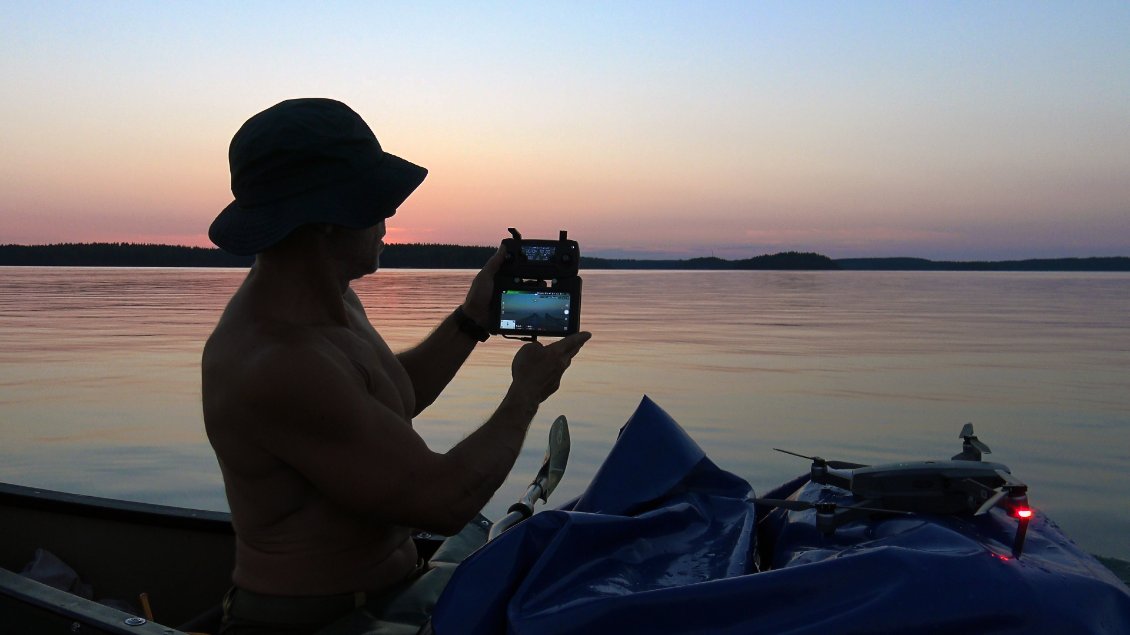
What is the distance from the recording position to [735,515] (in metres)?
2.48

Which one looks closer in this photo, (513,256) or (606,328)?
(513,256)

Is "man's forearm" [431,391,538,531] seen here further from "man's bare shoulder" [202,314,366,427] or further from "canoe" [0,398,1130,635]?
"man's bare shoulder" [202,314,366,427]

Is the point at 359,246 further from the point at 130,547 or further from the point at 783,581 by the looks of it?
the point at 130,547

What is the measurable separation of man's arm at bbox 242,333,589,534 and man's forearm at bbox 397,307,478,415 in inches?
36.4

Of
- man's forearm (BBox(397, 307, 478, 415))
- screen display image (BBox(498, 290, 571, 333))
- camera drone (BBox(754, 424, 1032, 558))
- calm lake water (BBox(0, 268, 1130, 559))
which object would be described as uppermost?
screen display image (BBox(498, 290, 571, 333))

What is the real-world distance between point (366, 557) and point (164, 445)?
886cm

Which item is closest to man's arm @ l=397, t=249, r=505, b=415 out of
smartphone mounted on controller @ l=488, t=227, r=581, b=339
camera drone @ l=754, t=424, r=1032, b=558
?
smartphone mounted on controller @ l=488, t=227, r=581, b=339

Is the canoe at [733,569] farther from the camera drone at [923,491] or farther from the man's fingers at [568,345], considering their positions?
the man's fingers at [568,345]

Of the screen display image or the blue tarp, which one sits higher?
the screen display image

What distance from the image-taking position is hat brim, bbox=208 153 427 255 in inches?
83.5

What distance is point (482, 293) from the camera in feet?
9.91

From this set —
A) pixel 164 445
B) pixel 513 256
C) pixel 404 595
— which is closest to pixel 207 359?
pixel 404 595

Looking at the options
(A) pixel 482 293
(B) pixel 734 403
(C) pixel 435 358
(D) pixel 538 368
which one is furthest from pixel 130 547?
(B) pixel 734 403

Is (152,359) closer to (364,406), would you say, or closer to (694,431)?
(694,431)
